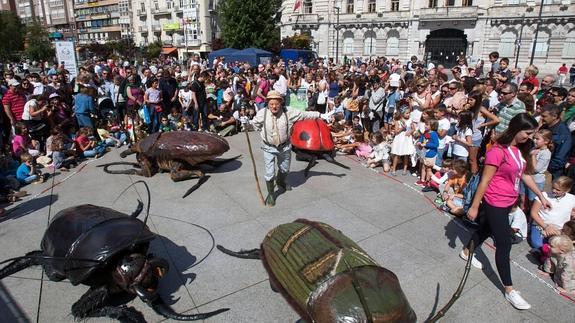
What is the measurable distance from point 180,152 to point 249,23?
35508mm

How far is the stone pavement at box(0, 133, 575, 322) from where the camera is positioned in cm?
347

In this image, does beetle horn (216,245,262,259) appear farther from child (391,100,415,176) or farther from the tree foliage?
the tree foliage

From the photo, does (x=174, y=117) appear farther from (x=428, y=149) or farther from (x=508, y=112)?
(x=508, y=112)

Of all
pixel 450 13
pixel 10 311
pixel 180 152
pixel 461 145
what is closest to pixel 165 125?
pixel 180 152

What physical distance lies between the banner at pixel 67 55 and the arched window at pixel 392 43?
35.2m

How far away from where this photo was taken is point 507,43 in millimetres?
34375

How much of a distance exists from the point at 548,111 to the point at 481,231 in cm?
276

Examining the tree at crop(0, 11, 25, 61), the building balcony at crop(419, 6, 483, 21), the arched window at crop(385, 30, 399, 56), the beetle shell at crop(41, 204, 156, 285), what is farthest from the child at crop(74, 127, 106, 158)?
the tree at crop(0, 11, 25, 61)

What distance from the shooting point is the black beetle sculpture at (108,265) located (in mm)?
3016

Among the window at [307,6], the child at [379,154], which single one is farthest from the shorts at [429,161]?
the window at [307,6]

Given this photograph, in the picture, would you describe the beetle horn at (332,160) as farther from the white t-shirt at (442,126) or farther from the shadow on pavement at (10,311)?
the shadow on pavement at (10,311)

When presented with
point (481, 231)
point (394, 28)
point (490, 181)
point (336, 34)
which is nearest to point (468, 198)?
point (481, 231)

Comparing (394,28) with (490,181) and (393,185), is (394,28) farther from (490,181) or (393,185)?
(490,181)

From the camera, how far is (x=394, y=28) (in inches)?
1594
